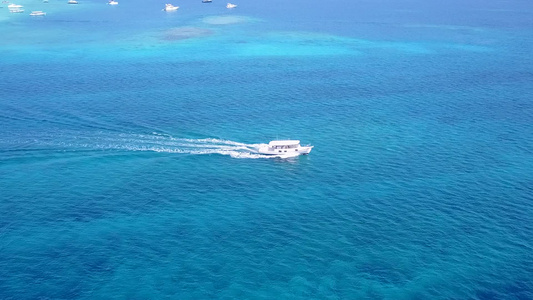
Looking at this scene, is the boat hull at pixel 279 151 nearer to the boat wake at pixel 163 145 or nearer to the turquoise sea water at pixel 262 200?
the boat wake at pixel 163 145

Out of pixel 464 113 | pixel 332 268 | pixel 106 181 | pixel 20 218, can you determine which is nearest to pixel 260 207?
pixel 332 268

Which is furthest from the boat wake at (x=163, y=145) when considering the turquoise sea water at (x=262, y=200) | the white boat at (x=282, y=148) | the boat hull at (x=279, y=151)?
the white boat at (x=282, y=148)

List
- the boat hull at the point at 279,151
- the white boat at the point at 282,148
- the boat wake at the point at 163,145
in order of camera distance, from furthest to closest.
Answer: the boat wake at the point at 163,145, the boat hull at the point at 279,151, the white boat at the point at 282,148

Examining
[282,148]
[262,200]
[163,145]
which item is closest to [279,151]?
[282,148]

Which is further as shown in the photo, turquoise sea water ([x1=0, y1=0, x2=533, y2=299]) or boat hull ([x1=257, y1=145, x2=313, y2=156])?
boat hull ([x1=257, y1=145, x2=313, y2=156])

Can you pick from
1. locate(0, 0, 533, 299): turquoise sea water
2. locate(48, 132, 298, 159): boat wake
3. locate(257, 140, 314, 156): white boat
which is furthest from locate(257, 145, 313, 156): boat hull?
locate(0, 0, 533, 299): turquoise sea water

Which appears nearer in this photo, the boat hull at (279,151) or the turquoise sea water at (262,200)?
the turquoise sea water at (262,200)

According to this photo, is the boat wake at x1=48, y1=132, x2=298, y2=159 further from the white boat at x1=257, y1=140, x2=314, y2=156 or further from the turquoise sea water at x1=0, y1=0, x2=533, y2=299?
the white boat at x1=257, y1=140, x2=314, y2=156

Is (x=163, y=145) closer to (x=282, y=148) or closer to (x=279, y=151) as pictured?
(x=279, y=151)
